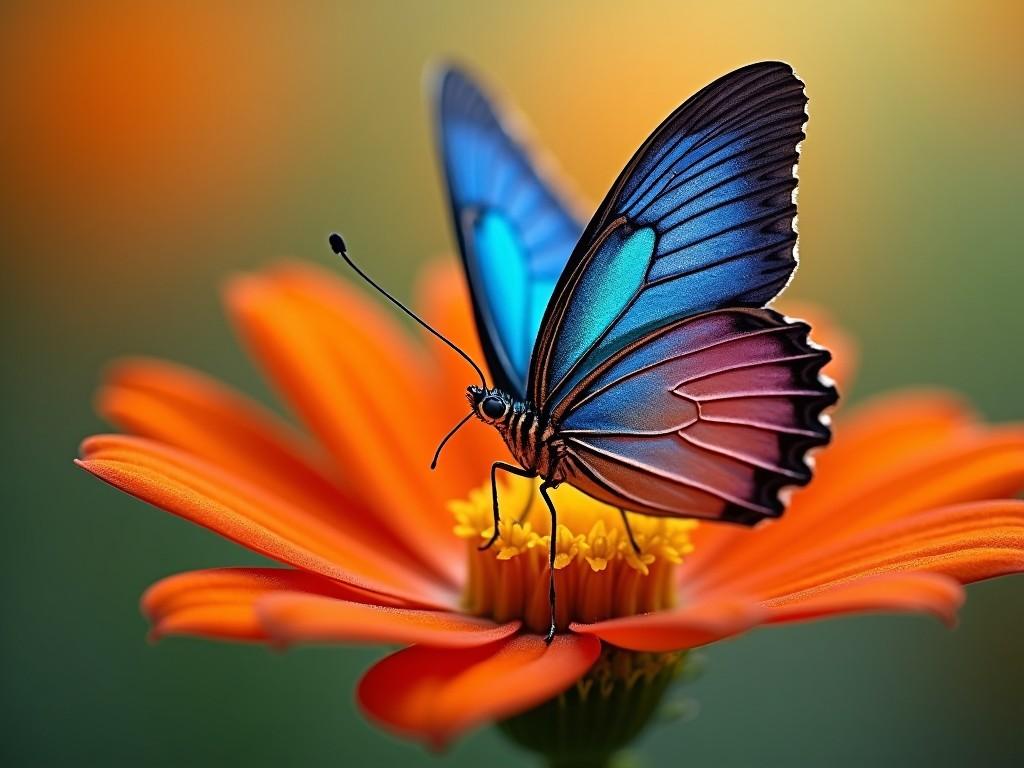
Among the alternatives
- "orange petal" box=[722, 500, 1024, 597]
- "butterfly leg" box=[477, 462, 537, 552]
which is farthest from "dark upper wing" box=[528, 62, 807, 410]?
"orange petal" box=[722, 500, 1024, 597]

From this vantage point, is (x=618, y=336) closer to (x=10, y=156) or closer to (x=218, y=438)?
(x=218, y=438)

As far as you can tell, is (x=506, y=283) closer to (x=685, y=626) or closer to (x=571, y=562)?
(x=571, y=562)

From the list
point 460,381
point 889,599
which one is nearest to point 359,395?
point 460,381

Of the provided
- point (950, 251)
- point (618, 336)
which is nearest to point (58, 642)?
point (618, 336)

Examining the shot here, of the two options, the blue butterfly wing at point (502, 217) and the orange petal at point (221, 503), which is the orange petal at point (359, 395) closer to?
the orange petal at point (221, 503)

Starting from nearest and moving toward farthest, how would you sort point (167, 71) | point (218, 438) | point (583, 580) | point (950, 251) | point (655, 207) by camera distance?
point (655, 207)
point (583, 580)
point (218, 438)
point (950, 251)
point (167, 71)

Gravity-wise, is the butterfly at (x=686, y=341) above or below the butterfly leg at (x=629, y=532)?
above

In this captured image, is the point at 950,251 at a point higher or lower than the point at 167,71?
lower

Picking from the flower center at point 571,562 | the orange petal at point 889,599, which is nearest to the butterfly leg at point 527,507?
the flower center at point 571,562
